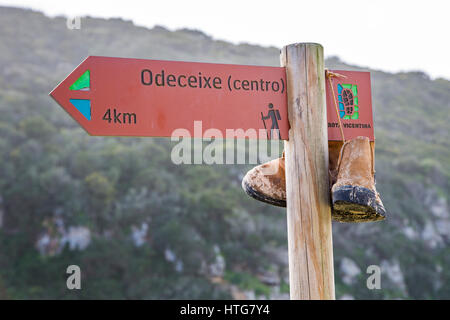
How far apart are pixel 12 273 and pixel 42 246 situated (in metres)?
0.97

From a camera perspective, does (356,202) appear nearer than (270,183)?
Yes

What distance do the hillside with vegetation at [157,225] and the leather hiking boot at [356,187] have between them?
1010cm

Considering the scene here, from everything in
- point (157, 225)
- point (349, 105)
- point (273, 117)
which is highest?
point (157, 225)

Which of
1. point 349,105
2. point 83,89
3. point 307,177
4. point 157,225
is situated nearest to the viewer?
point 83,89

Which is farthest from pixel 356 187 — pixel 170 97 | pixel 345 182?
pixel 170 97

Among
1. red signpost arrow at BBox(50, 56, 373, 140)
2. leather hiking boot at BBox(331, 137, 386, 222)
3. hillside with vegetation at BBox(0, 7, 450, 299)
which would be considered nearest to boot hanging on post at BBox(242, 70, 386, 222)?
leather hiking boot at BBox(331, 137, 386, 222)

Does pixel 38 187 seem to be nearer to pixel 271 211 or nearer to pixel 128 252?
pixel 128 252

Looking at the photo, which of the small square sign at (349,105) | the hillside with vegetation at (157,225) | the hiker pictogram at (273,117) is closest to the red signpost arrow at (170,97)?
the hiker pictogram at (273,117)

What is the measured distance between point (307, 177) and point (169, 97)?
0.66 m

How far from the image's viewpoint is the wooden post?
1.98m

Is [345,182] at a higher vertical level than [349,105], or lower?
lower

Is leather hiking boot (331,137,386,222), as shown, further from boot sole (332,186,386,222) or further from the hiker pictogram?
the hiker pictogram

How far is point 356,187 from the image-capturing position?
1.97 metres

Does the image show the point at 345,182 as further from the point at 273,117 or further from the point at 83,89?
the point at 83,89
